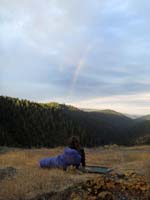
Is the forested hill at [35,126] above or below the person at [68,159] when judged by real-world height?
above

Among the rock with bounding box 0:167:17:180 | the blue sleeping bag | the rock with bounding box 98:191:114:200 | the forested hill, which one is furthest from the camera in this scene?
the forested hill

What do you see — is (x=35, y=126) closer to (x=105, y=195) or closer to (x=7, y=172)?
(x=7, y=172)

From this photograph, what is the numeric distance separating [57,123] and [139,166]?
429ft

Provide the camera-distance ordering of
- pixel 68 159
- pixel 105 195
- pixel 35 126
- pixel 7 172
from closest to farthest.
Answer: pixel 105 195
pixel 7 172
pixel 68 159
pixel 35 126

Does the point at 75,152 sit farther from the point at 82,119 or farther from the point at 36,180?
the point at 82,119

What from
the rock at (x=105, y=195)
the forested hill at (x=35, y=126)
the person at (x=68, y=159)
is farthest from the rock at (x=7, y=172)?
the forested hill at (x=35, y=126)

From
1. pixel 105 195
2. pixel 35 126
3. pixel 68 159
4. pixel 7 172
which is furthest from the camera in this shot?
pixel 35 126

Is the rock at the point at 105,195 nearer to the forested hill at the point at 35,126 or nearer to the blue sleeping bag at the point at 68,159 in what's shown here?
the blue sleeping bag at the point at 68,159

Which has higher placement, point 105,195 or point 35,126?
point 35,126

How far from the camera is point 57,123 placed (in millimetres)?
144250

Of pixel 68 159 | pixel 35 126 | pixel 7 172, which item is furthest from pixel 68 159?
pixel 35 126

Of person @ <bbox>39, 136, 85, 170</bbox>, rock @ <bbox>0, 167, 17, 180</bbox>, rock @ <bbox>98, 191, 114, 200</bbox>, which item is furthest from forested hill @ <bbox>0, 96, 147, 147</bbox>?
rock @ <bbox>98, 191, 114, 200</bbox>

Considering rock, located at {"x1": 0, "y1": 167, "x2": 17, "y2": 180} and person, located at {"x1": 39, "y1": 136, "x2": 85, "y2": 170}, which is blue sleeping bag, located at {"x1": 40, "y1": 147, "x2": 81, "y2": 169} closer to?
person, located at {"x1": 39, "y1": 136, "x2": 85, "y2": 170}

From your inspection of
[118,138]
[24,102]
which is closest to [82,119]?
[118,138]
